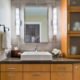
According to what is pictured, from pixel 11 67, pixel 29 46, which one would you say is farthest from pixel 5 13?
pixel 11 67

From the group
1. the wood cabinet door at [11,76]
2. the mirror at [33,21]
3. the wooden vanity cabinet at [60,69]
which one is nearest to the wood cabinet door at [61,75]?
the wooden vanity cabinet at [60,69]

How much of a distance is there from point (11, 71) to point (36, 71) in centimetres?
45

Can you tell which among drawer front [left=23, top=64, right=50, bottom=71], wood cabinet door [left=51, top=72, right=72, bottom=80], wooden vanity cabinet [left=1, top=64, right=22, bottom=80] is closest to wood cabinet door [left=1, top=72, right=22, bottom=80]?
wooden vanity cabinet [left=1, top=64, right=22, bottom=80]

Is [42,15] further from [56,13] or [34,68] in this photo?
[34,68]

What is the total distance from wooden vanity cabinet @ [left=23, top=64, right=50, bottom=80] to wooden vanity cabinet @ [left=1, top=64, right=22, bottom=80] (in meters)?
0.09

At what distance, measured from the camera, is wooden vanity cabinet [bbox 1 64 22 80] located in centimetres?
350

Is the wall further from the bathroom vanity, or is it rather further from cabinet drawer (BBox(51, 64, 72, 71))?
cabinet drawer (BBox(51, 64, 72, 71))

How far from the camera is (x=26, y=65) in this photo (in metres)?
3.51

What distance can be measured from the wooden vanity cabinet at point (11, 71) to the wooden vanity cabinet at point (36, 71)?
0.09 meters

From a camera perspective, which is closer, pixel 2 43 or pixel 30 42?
pixel 2 43

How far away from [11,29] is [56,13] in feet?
3.41

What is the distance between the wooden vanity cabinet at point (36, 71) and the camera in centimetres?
351

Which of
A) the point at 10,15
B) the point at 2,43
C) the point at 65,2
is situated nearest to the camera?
the point at 2,43

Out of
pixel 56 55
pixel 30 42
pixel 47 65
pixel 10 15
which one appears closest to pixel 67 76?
pixel 47 65
